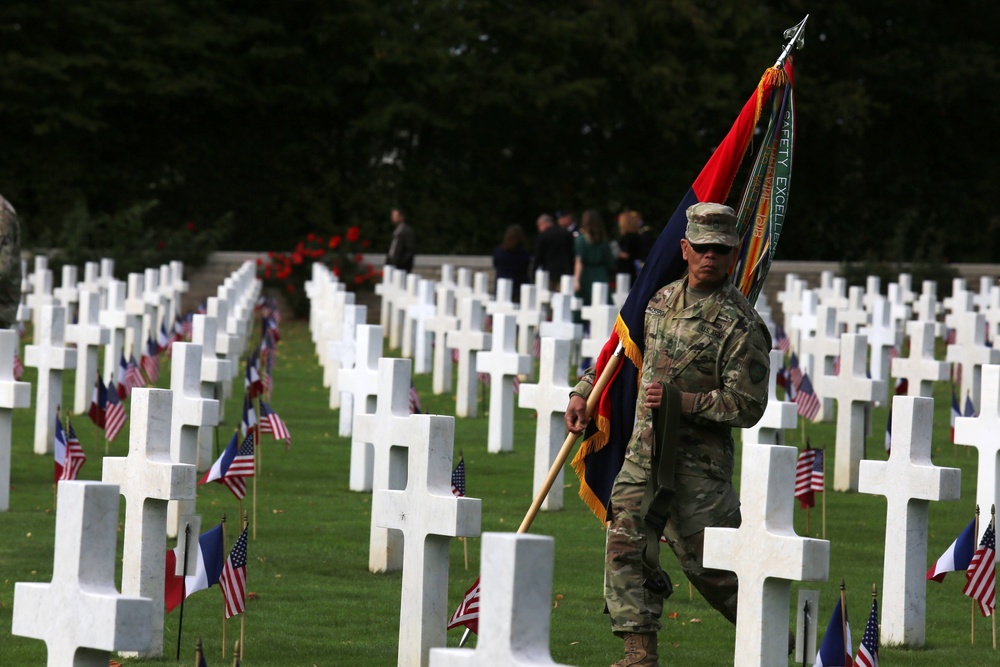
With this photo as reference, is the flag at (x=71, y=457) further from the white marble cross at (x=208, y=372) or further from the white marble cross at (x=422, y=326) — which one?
the white marble cross at (x=422, y=326)

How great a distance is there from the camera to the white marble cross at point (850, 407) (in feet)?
38.1

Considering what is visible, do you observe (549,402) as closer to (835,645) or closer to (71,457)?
(71,457)

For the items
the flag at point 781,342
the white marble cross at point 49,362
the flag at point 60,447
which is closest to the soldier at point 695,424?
the flag at point 60,447

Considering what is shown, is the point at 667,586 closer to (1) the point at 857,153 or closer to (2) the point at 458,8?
(2) the point at 458,8

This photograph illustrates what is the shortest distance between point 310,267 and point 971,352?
15.7m

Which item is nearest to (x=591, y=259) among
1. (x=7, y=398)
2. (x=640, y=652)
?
(x=7, y=398)

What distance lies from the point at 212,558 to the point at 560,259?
55.8ft

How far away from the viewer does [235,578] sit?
620 centimetres

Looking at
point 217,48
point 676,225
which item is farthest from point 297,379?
point 217,48

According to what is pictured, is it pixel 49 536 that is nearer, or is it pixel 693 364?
pixel 693 364

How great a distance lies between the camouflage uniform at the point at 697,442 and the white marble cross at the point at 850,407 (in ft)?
18.3

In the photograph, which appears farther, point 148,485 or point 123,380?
point 123,380

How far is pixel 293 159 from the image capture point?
39.4 m

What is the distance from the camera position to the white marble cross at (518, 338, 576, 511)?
10.5 metres
